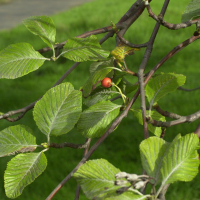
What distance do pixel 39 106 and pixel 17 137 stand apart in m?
0.07

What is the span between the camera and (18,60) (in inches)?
23.7

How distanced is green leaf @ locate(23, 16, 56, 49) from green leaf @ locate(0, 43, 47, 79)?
0.06m

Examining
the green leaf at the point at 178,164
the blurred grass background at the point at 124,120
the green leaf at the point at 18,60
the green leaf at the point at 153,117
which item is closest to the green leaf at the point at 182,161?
the green leaf at the point at 178,164

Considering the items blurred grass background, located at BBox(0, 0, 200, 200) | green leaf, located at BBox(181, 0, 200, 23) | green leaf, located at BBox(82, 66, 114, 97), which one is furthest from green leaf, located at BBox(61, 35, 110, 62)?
blurred grass background, located at BBox(0, 0, 200, 200)

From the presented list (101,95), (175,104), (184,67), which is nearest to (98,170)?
(101,95)

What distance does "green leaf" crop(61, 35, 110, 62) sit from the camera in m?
0.60

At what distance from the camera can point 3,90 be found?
13.1 ft

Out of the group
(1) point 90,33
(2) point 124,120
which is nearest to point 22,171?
(1) point 90,33

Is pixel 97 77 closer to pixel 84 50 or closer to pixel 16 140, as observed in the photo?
pixel 84 50

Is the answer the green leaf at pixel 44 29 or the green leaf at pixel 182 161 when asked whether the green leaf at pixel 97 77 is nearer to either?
the green leaf at pixel 44 29

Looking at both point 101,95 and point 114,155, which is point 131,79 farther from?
point 101,95

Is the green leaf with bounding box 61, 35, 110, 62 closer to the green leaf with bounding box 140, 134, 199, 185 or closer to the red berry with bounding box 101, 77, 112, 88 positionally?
the red berry with bounding box 101, 77, 112, 88

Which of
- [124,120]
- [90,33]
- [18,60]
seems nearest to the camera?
[18,60]

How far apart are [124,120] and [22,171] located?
2849 millimetres
